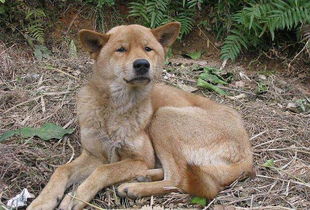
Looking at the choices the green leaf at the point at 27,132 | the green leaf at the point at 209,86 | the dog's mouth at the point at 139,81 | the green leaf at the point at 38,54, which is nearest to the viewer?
the dog's mouth at the point at 139,81

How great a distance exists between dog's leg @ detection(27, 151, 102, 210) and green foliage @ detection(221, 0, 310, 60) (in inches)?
133

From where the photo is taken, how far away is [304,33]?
7062 millimetres

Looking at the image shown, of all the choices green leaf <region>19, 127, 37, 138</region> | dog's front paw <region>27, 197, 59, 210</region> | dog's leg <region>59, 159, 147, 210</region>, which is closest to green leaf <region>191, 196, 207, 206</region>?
dog's leg <region>59, 159, 147, 210</region>

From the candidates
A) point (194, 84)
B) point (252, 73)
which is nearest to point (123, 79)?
point (194, 84)

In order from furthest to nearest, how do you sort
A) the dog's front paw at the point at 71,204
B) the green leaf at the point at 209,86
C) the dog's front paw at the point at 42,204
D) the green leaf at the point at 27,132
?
the green leaf at the point at 209,86 < the green leaf at the point at 27,132 < the dog's front paw at the point at 71,204 < the dog's front paw at the point at 42,204

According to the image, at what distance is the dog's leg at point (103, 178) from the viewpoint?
13.3ft

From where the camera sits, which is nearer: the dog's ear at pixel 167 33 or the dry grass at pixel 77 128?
→ the dry grass at pixel 77 128

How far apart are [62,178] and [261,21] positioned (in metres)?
4.09

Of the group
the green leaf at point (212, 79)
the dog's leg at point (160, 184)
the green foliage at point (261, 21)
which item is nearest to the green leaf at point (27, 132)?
the dog's leg at point (160, 184)

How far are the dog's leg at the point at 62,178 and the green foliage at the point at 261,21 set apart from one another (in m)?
3.37

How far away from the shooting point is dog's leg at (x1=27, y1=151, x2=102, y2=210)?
13.1 feet

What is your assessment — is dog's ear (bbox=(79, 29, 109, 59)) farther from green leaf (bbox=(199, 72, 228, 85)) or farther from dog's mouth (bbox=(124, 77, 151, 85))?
green leaf (bbox=(199, 72, 228, 85))

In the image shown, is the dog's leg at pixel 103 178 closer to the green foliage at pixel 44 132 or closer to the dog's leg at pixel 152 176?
the dog's leg at pixel 152 176

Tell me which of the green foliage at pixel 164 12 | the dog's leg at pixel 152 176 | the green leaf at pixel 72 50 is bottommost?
the dog's leg at pixel 152 176
